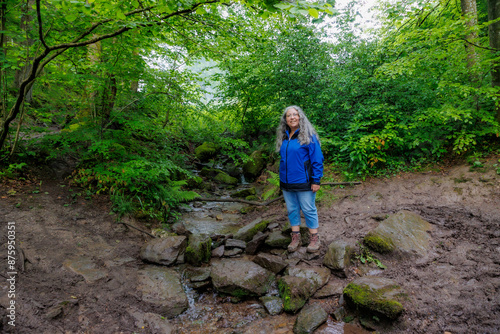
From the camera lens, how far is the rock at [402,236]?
3.57 m

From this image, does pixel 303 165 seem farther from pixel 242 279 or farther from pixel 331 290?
pixel 242 279

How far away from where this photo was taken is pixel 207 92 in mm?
6324

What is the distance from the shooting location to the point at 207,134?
7762mm

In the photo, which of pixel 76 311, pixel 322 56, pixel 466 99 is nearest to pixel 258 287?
pixel 76 311

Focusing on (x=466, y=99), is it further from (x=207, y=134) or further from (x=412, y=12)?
(x=207, y=134)

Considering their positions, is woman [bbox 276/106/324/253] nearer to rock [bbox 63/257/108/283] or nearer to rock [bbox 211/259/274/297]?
rock [bbox 211/259/274/297]

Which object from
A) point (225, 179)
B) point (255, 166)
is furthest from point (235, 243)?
point (255, 166)

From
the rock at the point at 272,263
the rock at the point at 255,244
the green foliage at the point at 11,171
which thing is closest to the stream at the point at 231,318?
the rock at the point at 272,263

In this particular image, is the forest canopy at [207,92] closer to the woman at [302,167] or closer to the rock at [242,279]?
the woman at [302,167]

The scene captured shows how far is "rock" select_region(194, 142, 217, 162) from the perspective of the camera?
41.8 feet

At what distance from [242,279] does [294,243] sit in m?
1.18

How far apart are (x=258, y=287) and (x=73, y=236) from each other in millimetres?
3340

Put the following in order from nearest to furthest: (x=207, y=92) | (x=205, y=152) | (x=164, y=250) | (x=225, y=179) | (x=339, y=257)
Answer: (x=339, y=257)
(x=164, y=250)
(x=207, y=92)
(x=225, y=179)
(x=205, y=152)

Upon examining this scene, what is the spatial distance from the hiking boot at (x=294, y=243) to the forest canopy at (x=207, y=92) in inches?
120
